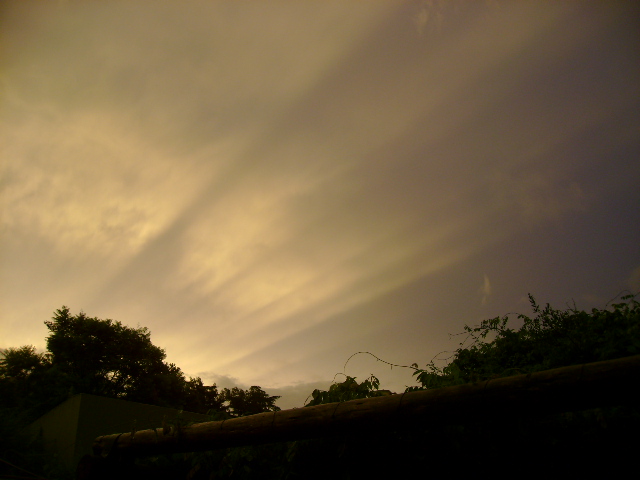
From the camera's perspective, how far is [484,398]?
2.70 m

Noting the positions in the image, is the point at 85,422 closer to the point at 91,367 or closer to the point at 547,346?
the point at 547,346

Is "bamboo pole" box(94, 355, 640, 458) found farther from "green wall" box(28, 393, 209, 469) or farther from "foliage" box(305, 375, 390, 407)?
"green wall" box(28, 393, 209, 469)

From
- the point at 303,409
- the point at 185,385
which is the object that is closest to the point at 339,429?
the point at 303,409

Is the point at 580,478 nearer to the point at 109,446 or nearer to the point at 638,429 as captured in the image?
the point at 638,429

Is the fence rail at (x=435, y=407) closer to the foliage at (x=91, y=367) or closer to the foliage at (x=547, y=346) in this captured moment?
the foliage at (x=547, y=346)

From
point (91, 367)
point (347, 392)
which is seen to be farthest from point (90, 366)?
point (347, 392)

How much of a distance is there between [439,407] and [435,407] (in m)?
0.03

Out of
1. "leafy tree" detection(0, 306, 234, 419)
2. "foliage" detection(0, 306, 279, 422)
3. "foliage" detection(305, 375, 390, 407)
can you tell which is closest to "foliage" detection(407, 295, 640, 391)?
"foliage" detection(305, 375, 390, 407)

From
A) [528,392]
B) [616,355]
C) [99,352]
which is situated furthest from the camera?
[99,352]

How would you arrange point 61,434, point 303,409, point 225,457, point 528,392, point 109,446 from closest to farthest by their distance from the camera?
1. point 528,392
2. point 303,409
3. point 225,457
4. point 109,446
5. point 61,434

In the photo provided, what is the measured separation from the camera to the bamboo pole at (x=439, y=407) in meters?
2.39

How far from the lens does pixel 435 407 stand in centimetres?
284

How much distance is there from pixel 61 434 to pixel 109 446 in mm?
8351

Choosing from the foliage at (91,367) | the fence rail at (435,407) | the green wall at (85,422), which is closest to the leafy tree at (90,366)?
the foliage at (91,367)
